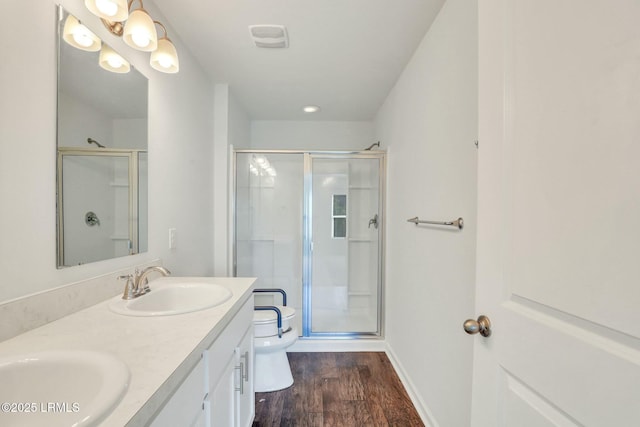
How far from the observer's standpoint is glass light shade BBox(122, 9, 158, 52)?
3.90 ft

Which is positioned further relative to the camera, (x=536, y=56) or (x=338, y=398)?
(x=338, y=398)

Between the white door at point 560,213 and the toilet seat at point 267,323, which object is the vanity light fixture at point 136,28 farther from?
the toilet seat at point 267,323

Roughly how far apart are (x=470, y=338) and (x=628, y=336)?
2.81 ft

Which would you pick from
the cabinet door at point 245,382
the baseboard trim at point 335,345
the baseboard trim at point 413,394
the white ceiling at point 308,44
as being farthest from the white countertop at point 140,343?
the baseboard trim at point 335,345

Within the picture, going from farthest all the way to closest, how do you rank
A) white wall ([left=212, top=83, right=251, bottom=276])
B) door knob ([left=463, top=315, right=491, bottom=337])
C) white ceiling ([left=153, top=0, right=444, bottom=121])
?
white wall ([left=212, top=83, right=251, bottom=276]) → white ceiling ([left=153, top=0, right=444, bottom=121]) → door knob ([left=463, top=315, right=491, bottom=337])

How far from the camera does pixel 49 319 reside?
3.08 ft

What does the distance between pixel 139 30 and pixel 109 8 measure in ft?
0.47

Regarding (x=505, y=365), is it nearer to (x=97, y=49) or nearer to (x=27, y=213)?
(x=27, y=213)

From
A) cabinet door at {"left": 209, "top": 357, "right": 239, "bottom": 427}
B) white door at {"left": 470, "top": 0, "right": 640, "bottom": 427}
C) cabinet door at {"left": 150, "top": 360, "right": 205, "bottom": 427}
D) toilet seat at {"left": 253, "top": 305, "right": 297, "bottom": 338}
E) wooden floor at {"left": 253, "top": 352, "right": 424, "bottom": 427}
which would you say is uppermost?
white door at {"left": 470, "top": 0, "right": 640, "bottom": 427}

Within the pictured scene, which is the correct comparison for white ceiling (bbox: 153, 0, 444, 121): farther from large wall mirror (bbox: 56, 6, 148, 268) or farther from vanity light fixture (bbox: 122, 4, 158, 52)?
large wall mirror (bbox: 56, 6, 148, 268)

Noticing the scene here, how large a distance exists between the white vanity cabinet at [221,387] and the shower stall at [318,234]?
4.46ft

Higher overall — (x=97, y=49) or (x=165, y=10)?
(x=165, y=10)

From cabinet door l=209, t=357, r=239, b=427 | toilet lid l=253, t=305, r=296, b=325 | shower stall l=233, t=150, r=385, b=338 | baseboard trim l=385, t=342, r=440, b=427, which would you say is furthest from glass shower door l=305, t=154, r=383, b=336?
cabinet door l=209, t=357, r=239, b=427

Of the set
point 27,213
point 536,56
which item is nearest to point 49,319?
point 27,213
